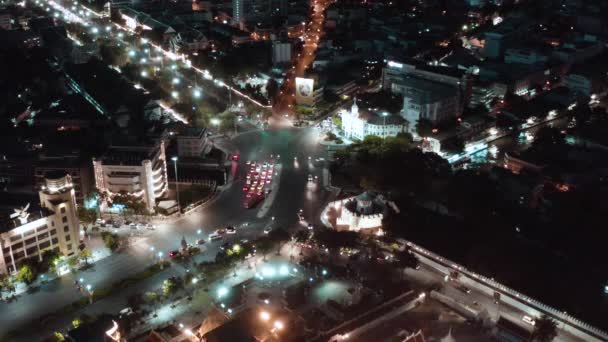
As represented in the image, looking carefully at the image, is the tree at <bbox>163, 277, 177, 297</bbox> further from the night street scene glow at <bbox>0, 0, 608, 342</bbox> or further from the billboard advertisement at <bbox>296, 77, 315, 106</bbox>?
the billboard advertisement at <bbox>296, 77, 315, 106</bbox>

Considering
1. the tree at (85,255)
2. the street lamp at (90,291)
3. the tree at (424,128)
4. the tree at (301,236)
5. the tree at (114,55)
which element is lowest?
the street lamp at (90,291)

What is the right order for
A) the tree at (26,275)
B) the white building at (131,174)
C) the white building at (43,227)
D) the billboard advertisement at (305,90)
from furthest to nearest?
the billboard advertisement at (305,90)
the white building at (131,174)
the white building at (43,227)
the tree at (26,275)

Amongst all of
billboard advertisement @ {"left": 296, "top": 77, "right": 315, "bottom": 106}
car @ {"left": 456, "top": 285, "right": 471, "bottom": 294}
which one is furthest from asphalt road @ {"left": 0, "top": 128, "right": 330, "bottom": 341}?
car @ {"left": 456, "top": 285, "right": 471, "bottom": 294}

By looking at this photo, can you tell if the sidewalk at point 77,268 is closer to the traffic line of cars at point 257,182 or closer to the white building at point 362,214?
the traffic line of cars at point 257,182

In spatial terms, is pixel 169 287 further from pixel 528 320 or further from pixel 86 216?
pixel 528 320

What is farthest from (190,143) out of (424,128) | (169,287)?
(424,128)

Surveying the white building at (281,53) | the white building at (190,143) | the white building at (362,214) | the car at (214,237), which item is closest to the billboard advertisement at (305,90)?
the white building at (281,53)

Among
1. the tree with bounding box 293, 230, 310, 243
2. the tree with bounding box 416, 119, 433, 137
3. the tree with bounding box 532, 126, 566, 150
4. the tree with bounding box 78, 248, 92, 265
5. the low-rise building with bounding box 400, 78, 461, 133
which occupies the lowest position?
the tree with bounding box 78, 248, 92, 265
